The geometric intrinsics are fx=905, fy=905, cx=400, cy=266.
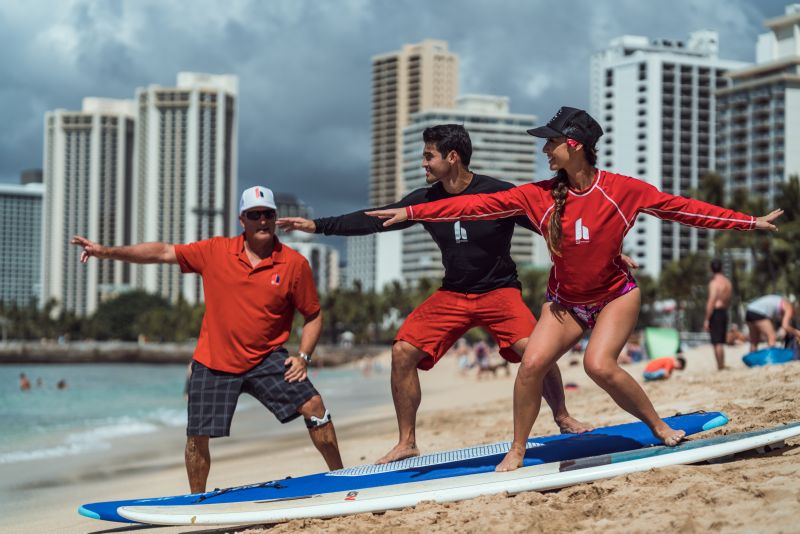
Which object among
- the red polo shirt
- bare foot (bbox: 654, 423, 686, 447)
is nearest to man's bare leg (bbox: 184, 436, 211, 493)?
the red polo shirt

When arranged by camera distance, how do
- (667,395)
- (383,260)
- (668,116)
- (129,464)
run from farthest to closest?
1. (383,260)
2. (668,116)
3. (129,464)
4. (667,395)

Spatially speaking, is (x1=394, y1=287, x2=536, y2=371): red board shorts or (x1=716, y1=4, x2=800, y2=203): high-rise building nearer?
(x1=394, y1=287, x2=536, y2=371): red board shorts

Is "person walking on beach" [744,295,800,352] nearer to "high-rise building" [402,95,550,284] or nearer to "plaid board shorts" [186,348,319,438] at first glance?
"plaid board shorts" [186,348,319,438]

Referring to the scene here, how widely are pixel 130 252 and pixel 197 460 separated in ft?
4.63

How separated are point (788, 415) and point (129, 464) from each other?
9.00 metres

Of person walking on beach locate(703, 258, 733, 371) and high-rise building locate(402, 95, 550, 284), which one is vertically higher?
high-rise building locate(402, 95, 550, 284)

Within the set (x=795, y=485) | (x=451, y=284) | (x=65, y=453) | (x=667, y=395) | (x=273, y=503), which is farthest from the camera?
(x=65, y=453)

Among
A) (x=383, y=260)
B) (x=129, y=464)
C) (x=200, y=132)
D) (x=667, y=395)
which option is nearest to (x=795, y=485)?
(x=667, y=395)

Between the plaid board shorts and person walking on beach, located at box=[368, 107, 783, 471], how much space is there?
1385mm

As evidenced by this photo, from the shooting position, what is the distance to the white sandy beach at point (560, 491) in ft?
13.8

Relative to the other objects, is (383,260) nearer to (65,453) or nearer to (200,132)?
(200,132)

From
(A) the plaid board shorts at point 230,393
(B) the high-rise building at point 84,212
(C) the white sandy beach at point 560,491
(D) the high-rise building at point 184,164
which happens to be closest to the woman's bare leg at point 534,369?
(C) the white sandy beach at point 560,491

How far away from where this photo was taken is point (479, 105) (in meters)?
178

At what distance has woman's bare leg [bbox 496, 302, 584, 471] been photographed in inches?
210
